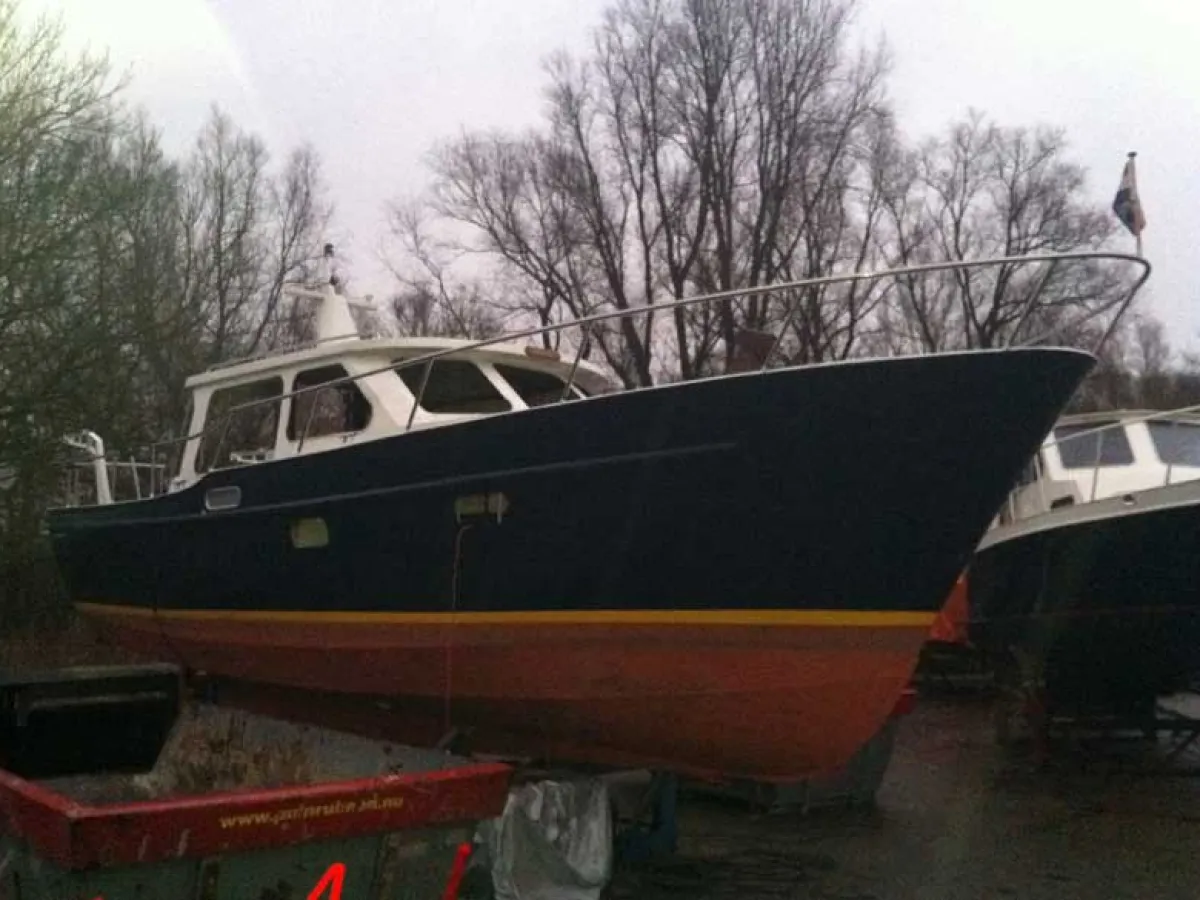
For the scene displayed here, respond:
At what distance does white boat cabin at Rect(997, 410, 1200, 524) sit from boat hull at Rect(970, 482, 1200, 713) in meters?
1.01

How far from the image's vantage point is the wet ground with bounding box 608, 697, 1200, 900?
5.89 meters

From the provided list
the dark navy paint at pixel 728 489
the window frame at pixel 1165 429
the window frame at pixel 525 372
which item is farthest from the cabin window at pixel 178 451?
the window frame at pixel 1165 429

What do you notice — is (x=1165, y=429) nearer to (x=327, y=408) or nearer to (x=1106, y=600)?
(x=1106, y=600)

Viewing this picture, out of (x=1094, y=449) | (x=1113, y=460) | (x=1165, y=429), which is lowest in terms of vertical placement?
(x=1113, y=460)

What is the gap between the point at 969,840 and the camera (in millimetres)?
6855

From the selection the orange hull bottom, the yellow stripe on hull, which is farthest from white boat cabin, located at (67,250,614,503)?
the orange hull bottom

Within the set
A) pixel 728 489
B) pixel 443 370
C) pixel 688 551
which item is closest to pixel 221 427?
pixel 443 370

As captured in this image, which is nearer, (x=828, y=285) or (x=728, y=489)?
(x=728, y=489)

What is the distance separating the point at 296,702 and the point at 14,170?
23.0ft

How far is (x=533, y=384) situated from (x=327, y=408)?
1.30 metres

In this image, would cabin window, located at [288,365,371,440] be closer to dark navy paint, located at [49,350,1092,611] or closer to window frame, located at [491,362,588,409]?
window frame, located at [491,362,588,409]

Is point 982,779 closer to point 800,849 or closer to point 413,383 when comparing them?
point 800,849

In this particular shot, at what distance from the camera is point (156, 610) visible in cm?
773

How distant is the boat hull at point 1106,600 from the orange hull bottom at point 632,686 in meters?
3.39
